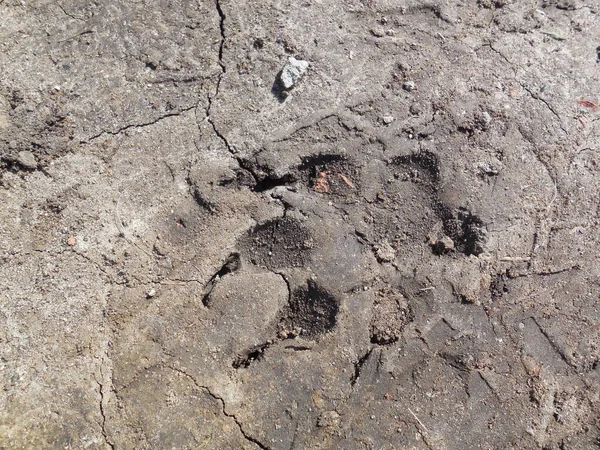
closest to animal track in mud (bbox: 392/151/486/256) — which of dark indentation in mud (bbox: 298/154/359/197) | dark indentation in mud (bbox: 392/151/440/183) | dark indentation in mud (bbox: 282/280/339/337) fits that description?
dark indentation in mud (bbox: 392/151/440/183)

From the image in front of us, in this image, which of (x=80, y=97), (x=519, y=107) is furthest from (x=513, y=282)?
(x=80, y=97)

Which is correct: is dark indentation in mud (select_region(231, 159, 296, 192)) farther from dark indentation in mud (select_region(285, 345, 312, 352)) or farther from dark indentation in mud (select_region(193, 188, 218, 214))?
dark indentation in mud (select_region(285, 345, 312, 352))

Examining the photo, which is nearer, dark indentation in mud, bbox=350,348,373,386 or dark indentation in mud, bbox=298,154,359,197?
dark indentation in mud, bbox=350,348,373,386

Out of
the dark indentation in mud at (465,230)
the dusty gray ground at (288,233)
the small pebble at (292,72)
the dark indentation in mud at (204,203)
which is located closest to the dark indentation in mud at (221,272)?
the dusty gray ground at (288,233)

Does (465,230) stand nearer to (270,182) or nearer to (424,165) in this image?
(424,165)

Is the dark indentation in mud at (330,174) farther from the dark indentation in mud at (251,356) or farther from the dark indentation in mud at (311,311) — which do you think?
the dark indentation in mud at (251,356)

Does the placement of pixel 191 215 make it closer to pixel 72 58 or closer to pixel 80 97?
pixel 80 97
